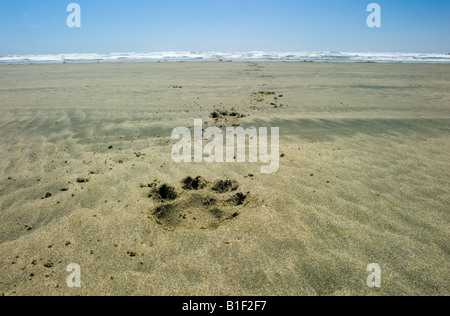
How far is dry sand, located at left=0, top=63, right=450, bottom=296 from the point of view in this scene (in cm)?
190

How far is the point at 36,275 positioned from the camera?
193 centimetres

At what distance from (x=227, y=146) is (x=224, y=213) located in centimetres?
176

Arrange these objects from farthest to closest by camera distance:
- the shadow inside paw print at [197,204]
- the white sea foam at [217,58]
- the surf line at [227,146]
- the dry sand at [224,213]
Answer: the white sea foam at [217,58]
the surf line at [227,146]
the shadow inside paw print at [197,204]
the dry sand at [224,213]

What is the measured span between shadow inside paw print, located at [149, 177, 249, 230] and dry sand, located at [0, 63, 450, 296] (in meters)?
0.02

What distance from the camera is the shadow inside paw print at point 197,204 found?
2477 mm

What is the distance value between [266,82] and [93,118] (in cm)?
672

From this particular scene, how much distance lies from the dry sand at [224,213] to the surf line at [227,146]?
0.17 metres

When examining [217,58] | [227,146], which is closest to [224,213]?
[227,146]

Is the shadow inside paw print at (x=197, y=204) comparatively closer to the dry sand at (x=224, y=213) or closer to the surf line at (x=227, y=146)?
the dry sand at (x=224, y=213)

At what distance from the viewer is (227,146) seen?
4180 millimetres

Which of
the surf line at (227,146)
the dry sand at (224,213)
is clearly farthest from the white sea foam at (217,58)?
the dry sand at (224,213)

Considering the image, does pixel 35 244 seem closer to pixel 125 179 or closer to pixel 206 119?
pixel 125 179

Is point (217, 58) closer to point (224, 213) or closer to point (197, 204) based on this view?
point (197, 204)
